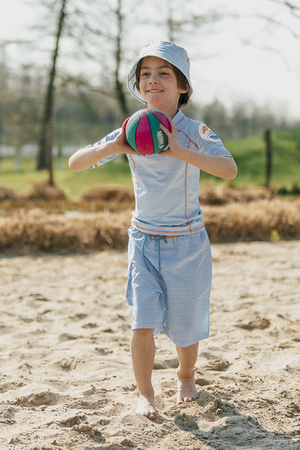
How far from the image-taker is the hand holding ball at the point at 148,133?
2.26m

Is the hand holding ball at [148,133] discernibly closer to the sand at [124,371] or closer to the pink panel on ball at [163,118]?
the pink panel on ball at [163,118]

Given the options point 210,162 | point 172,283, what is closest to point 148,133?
point 210,162

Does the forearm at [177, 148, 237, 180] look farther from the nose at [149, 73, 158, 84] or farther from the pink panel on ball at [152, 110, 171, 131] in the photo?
the nose at [149, 73, 158, 84]

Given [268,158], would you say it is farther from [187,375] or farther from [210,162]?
[210,162]

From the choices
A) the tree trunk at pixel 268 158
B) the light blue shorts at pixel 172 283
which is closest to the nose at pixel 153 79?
the light blue shorts at pixel 172 283

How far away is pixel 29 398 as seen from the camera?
8.64ft

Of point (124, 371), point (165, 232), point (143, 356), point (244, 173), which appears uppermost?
point (244, 173)

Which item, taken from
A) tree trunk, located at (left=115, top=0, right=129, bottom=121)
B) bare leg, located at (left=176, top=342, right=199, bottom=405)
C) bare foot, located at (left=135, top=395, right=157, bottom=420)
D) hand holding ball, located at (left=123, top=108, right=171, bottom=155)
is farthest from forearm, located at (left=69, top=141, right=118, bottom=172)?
tree trunk, located at (left=115, top=0, right=129, bottom=121)

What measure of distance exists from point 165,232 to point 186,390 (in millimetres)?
908

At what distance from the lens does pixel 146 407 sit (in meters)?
2.47

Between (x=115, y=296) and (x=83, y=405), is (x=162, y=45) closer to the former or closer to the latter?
(x=83, y=405)

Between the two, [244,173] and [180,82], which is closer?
[180,82]

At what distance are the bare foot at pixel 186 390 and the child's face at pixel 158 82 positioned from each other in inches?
59.3

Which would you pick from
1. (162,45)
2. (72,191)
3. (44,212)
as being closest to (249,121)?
(72,191)
